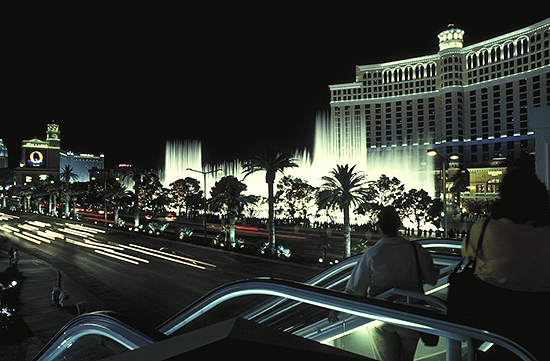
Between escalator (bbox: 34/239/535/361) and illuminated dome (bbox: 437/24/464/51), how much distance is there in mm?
110143

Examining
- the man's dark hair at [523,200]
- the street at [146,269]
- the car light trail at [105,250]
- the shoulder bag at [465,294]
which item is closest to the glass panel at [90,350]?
the street at [146,269]

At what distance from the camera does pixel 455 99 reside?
312ft

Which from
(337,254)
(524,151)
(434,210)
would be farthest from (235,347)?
(524,151)

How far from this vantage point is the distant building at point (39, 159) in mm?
135375

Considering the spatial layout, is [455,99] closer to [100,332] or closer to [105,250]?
[105,250]

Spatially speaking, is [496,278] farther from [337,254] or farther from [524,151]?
[524,151]

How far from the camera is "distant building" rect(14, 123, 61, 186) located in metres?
135

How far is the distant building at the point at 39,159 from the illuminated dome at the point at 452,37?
14189 cm

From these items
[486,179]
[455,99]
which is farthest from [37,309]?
[455,99]

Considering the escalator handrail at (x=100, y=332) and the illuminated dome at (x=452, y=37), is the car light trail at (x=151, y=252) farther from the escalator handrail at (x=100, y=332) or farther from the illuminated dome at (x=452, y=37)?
the illuminated dome at (x=452, y=37)

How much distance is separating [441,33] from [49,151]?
150189mm

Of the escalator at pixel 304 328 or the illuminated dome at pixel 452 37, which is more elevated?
the illuminated dome at pixel 452 37

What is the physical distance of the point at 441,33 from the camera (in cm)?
9688

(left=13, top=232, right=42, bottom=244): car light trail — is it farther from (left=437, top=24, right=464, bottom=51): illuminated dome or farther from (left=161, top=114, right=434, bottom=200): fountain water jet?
(left=437, top=24, right=464, bottom=51): illuminated dome
